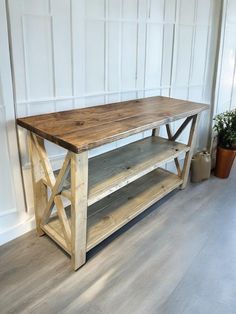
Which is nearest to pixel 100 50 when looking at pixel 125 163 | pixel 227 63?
pixel 125 163

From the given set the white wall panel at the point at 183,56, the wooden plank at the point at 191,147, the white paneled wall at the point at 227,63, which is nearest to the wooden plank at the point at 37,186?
the wooden plank at the point at 191,147

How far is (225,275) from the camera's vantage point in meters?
1.74

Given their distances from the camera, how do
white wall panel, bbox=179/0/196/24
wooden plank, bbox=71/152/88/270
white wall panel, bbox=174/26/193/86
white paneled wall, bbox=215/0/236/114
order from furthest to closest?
white paneled wall, bbox=215/0/236/114 → white wall panel, bbox=174/26/193/86 → white wall panel, bbox=179/0/196/24 → wooden plank, bbox=71/152/88/270

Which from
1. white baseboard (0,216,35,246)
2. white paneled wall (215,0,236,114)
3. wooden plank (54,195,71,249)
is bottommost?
white baseboard (0,216,35,246)

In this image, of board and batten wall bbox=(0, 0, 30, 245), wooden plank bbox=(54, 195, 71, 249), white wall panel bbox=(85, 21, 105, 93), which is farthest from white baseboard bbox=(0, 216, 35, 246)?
white wall panel bbox=(85, 21, 105, 93)

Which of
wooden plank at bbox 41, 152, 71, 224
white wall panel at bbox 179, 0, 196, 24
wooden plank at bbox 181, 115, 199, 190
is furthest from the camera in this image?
white wall panel at bbox 179, 0, 196, 24

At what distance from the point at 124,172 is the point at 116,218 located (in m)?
0.34

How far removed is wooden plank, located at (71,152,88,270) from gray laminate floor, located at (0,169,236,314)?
0.14 meters

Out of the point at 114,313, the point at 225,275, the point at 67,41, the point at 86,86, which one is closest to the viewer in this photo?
the point at 114,313

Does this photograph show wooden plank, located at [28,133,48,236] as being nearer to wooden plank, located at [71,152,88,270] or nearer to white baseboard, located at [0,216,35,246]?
white baseboard, located at [0,216,35,246]

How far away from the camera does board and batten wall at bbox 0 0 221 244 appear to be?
175 centimetres

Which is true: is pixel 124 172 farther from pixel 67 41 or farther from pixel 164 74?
pixel 164 74

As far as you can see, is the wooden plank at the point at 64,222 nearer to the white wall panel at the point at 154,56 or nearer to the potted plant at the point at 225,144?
the white wall panel at the point at 154,56

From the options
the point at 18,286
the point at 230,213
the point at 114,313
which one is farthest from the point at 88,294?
the point at 230,213
